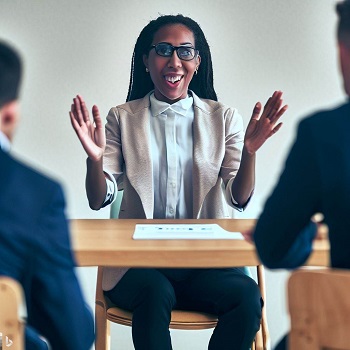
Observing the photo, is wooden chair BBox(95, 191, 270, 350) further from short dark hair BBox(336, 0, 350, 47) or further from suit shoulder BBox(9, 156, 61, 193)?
short dark hair BBox(336, 0, 350, 47)

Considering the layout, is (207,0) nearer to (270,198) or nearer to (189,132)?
(189,132)

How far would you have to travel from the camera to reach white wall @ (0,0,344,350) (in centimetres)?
393

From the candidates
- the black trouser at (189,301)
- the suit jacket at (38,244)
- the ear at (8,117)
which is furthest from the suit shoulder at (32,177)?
the black trouser at (189,301)

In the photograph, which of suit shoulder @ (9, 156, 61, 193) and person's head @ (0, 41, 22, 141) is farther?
person's head @ (0, 41, 22, 141)

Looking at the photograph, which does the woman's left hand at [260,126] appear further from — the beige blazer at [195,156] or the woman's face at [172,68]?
the woman's face at [172,68]

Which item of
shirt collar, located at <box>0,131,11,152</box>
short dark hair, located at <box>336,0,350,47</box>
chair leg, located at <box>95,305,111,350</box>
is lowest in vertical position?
chair leg, located at <box>95,305,111,350</box>

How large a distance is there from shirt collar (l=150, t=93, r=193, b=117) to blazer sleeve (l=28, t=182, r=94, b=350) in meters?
1.37

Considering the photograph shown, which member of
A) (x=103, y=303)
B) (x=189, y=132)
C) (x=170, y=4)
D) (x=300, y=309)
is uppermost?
(x=170, y=4)

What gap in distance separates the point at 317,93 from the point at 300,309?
9.74 feet

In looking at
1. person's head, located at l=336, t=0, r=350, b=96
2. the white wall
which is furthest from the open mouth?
person's head, located at l=336, t=0, r=350, b=96

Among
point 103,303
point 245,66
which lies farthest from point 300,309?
→ point 245,66

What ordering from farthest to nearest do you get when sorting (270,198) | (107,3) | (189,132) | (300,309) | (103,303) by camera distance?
(107,3), (189,132), (103,303), (270,198), (300,309)

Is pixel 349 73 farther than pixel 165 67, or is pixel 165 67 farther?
pixel 165 67

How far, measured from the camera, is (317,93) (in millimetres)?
4023
